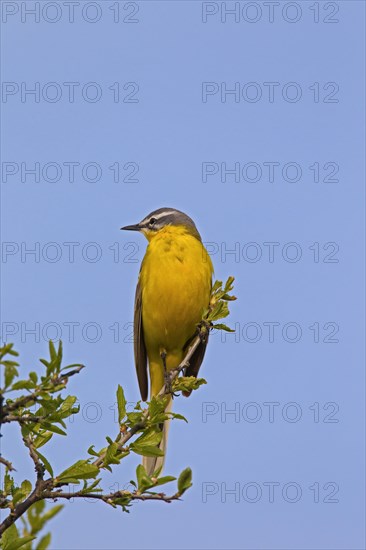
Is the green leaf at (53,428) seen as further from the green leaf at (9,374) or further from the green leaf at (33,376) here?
the green leaf at (9,374)

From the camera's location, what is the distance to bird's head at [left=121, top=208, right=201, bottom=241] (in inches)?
367

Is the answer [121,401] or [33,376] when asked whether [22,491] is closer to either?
[121,401]

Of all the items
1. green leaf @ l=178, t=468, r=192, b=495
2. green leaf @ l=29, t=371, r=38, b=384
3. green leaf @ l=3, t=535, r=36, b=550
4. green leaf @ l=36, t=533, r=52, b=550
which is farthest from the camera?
green leaf @ l=178, t=468, r=192, b=495

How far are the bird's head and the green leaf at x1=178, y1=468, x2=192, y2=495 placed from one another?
5494 mm

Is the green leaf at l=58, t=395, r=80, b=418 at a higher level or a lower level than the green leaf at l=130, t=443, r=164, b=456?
higher

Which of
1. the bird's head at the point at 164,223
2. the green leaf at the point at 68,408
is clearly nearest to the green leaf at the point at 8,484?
the green leaf at the point at 68,408

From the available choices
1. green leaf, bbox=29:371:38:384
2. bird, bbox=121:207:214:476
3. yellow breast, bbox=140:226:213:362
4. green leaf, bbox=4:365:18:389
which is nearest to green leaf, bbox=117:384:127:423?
green leaf, bbox=29:371:38:384

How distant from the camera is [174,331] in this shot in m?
8.55

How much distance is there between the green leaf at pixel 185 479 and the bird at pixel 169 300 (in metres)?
4.18

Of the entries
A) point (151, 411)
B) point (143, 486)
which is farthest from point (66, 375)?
point (151, 411)

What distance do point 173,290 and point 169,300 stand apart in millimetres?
110

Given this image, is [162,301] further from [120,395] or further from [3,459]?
[3,459]

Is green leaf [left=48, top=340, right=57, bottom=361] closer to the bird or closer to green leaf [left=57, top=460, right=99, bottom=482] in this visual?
green leaf [left=57, top=460, right=99, bottom=482]

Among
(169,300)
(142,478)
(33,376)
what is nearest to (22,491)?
(142,478)
